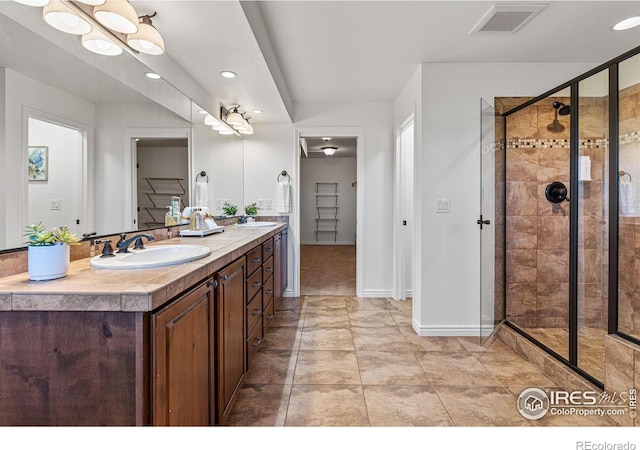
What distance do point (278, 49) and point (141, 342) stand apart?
239 cm

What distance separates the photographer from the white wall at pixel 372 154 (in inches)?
154

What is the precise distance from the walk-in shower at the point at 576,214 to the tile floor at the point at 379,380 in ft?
1.36

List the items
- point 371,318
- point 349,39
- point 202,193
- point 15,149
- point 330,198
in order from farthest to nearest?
point 330,198 < point 371,318 < point 202,193 < point 349,39 < point 15,149

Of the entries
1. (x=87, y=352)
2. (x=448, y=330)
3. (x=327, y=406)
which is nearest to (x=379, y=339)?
(x=448, y=330)

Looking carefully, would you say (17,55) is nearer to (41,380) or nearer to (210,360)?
(41,380)

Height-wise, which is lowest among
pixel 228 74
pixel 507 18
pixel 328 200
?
pixel 328 200

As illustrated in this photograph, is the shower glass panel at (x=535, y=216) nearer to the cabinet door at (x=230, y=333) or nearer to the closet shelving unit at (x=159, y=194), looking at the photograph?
the cabinet door at (x=230, y=333)

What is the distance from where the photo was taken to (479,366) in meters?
2.29

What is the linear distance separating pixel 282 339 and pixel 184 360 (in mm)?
1696

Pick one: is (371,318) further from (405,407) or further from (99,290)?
(99,290)

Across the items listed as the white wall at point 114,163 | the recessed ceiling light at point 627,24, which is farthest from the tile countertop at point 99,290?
the recessed ceiling light at point 627,24

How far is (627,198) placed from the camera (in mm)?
1907

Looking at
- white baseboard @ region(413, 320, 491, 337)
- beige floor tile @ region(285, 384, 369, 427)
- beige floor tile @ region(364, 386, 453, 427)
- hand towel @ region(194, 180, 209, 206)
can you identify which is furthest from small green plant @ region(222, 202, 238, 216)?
beige floor tile @ region(364, 386, 453, 427)

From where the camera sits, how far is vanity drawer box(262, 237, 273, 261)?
2555mm
